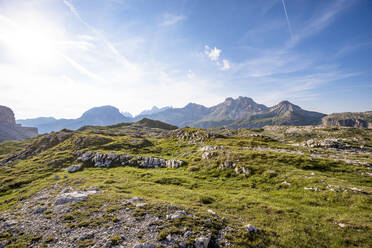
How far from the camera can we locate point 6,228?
1459 centimetres

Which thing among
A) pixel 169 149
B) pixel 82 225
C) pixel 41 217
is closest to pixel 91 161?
pixel 169 149

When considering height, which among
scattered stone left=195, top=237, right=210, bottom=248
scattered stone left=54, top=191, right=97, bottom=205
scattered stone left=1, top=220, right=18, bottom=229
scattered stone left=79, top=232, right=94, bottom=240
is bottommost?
scattered stone left=1, top=220, right=18, bottom=229

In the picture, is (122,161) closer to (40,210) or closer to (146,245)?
(40,210)

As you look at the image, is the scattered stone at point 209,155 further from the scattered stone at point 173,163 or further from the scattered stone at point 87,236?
the scattered stone at point 87,236

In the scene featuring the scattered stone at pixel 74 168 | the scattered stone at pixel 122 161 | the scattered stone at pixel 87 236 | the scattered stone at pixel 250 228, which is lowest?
the scattered stone at pixel 74 168

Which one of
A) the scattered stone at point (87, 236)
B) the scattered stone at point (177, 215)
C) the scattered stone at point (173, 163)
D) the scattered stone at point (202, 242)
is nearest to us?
the scattered stone at point (202, 242)

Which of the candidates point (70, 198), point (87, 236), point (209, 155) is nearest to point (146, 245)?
point (87, 236)

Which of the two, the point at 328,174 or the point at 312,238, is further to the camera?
the point at 328,174

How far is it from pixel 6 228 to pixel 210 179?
1099 inches

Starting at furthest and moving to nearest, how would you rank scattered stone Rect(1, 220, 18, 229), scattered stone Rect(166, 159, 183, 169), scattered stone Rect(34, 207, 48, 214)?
scattered stone Rect(166, 159, 183, 169) < scattered stone Rect(34, 207, 48, 214) < scattered stone Rect(1, 220, 18, 229)

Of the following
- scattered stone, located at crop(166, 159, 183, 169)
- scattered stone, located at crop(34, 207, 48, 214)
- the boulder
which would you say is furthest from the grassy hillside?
scattered stone, located at crop(166, 159, 183, 169)

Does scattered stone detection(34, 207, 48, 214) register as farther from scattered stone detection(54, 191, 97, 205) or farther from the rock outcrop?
the rock outcrop

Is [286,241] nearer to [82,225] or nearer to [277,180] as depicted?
[277,180]

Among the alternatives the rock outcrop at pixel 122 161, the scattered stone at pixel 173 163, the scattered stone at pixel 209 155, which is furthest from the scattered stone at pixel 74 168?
the scattered stone at pixel 209 155
